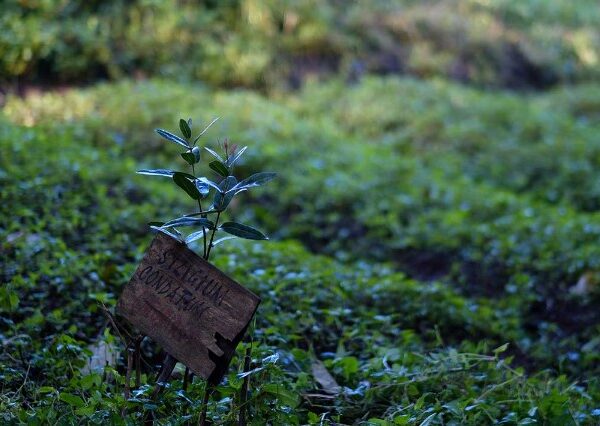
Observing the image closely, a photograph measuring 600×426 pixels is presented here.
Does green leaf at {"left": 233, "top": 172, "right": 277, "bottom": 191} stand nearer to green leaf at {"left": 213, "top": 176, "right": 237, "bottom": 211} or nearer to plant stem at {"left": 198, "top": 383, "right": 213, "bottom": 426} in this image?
green leaf at {"left": 213, "top": 176, "right": 237, "bottom": 211}

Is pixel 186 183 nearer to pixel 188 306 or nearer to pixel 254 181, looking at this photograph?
pixel 254 181

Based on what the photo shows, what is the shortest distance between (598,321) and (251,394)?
8.61 feet

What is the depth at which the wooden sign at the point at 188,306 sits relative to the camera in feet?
6.56

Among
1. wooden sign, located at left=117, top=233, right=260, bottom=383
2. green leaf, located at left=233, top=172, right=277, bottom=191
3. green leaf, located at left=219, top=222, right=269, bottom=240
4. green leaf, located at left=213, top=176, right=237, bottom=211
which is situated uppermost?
green leaf, located at left=233, top=172, right=277, bottom=191

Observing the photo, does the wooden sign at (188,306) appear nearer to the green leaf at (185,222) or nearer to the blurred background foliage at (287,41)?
the green leaf at (185,222)

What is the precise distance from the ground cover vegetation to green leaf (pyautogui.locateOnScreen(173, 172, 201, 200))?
0.54 meters

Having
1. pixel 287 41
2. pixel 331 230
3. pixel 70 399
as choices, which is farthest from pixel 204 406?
pixel 287 41

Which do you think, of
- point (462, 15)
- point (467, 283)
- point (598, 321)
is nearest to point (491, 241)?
point (467, 283)

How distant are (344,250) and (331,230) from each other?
0.26m

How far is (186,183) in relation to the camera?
2.07 metres

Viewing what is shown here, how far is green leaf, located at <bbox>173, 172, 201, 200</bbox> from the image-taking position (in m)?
2.06

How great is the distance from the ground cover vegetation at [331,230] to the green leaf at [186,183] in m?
0.54

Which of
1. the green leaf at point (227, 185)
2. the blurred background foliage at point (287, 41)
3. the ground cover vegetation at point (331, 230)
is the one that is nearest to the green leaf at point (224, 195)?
the green leaf at point (227, 185)

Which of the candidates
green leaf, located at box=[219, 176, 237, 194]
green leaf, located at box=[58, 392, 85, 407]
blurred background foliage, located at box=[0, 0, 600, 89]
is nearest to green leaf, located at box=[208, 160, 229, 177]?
green leaf, located at box=[219, 176, 237, 194]
